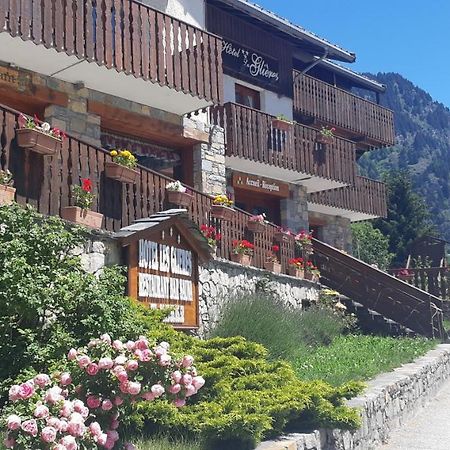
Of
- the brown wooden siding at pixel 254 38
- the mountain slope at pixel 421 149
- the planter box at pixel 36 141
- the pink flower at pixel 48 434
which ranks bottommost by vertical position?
the pink flower at pixel 48 434

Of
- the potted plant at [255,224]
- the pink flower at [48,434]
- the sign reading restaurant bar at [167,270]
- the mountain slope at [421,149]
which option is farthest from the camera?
the mountain slope at [421,149]

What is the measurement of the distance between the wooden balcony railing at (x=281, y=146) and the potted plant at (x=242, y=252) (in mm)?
3291

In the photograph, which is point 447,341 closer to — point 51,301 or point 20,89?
point 20,89

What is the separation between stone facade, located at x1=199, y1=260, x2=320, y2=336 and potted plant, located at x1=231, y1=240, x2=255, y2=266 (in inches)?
5.0

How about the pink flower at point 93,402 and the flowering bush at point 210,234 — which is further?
the flowering bush at point 210,234

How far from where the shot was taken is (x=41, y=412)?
3.37 meters

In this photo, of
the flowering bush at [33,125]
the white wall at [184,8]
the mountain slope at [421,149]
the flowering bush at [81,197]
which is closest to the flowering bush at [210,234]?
the flowering bush at [81,197]

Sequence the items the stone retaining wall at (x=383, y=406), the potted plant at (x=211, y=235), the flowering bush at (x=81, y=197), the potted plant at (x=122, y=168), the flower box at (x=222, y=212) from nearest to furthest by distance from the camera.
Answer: the stone retaining wall at (x=383, y=406) → the flowering bush at (x=81, y=197) → the potted plant at (x=122, y=168) → the potted plant at (x=211, y=235) → the flower box at (x=222, y=212)

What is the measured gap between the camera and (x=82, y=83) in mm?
10938

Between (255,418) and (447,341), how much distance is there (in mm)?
11553

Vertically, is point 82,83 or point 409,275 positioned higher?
point 82,83

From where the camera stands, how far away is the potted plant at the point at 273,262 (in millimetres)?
13045

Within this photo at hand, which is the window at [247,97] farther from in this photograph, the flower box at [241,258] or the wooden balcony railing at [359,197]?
the flower box at [241,258]

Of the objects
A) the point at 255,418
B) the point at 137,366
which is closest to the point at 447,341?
the point at 255,418
